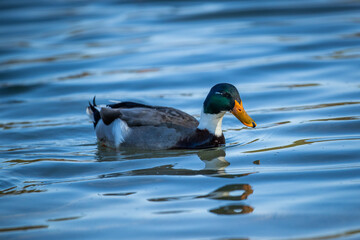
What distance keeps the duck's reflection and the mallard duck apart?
6.5 inches

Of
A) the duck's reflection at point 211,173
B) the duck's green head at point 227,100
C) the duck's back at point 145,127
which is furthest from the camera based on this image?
the duck's back at point 145,127

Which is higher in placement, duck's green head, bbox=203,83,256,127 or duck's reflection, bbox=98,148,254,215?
duck's green head, bbox=203,83,256,127

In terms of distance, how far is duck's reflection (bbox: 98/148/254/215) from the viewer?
6.25m

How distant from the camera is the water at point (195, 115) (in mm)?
6062

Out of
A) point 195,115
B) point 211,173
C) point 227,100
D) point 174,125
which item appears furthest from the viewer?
point 195,115

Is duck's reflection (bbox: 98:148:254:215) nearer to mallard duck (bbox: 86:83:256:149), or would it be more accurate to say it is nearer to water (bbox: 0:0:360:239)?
water (bbox: 0:0:360:239)

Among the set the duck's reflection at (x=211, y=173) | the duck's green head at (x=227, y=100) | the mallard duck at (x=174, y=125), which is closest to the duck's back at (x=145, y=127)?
the mallard duck at (x=174, y=125)

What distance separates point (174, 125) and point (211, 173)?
166cm

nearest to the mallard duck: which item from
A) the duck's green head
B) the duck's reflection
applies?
the duck's green head

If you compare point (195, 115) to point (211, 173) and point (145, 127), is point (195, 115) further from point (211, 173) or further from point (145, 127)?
point (211, 173)

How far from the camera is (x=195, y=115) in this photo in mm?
10906

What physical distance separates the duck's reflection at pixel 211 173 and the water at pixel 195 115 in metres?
0.02

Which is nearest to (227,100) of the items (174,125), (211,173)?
(174,125)

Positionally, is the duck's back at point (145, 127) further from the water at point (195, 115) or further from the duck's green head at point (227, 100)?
the duck's green head at point (227, 100)
